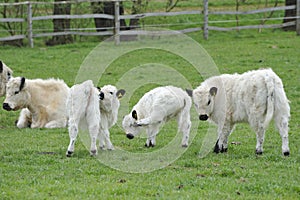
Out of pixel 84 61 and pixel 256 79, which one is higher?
pixel 256 79

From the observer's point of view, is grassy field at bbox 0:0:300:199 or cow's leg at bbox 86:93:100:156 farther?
cow's leg at bbox 86:93:100:156

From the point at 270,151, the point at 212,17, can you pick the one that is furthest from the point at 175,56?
the point at 270,151

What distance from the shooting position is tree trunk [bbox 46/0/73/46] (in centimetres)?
2628

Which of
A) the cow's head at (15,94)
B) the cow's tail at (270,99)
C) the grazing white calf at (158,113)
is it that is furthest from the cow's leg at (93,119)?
the cow's head at (15,94)

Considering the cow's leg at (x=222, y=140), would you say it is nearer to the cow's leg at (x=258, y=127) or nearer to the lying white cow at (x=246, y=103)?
the lying white cow at (x=246, y=103)

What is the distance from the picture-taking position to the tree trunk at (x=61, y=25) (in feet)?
86.2

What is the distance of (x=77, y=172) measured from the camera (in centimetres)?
871

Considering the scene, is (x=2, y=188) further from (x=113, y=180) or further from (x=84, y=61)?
(x=84, y=61)

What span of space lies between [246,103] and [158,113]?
1616 mm

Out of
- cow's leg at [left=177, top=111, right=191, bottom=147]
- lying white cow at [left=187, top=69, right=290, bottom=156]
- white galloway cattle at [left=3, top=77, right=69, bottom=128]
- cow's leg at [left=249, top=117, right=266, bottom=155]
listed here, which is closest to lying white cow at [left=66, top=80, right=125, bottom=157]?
cow's leg at [left=177, top=111, right=191, bottom=147]

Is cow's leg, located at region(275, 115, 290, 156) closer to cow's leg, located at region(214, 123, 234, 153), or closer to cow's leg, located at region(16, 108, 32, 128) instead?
cow's leg, located at region(214, 123, 234, 153)

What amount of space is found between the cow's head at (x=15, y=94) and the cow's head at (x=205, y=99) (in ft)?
15.3

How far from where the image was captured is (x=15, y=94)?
44.2 feet

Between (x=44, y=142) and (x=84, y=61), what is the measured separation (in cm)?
1075
